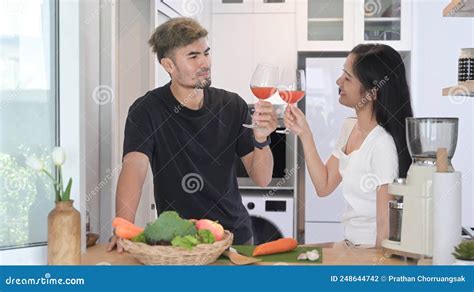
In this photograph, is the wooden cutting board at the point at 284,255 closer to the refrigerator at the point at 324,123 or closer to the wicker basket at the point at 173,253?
the wicker basket at the point at 173,253

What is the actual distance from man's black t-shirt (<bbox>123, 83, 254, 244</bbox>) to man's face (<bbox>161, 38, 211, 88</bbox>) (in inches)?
2.1

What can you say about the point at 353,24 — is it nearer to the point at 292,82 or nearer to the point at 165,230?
the point at 292,82

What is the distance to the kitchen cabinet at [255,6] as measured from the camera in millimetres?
3805

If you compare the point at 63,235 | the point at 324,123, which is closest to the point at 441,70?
the point at 324,123

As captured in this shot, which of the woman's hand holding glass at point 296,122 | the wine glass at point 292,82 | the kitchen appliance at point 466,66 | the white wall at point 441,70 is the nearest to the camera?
the wine glass at point 292,82

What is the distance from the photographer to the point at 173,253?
1.40 meters

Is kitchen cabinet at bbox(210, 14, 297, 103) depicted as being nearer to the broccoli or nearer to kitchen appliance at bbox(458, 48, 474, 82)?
kitchen appliance at bbox(458, 48, 474, 82)

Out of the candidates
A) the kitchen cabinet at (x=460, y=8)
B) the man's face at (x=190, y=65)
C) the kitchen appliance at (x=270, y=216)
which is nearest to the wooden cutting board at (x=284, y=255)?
the man's face at (x=190, y=65)

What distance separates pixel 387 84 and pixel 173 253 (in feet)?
2.70

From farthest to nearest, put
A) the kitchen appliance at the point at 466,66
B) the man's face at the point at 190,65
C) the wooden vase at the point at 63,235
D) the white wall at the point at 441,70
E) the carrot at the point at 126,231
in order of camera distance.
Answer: the white wall at the point at 441,70 → the kitchen appliance at the point at 466,66 → the man's face at the point at 190,65 → the carrot at the point at 126,231 → the wooden vase at the point at 63,235

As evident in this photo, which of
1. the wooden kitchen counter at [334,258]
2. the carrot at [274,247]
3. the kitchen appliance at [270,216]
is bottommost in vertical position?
the kitchen appliance at [270,216]

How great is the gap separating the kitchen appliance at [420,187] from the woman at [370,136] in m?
0.16

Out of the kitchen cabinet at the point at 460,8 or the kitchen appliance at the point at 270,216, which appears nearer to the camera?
the kitchen cabinet at the point at 460,8
